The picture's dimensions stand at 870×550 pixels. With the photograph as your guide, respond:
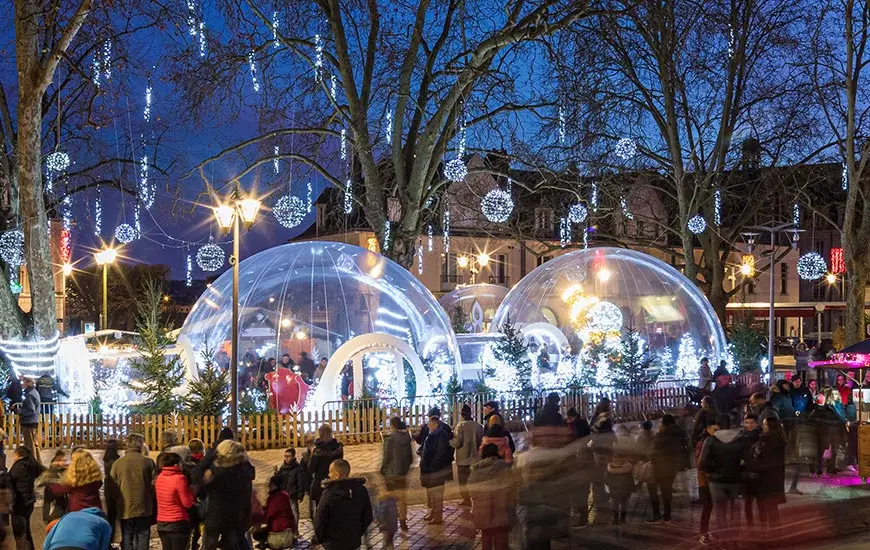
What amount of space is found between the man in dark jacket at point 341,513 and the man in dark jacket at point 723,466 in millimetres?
4479

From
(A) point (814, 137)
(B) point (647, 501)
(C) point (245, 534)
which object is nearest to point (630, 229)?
(A) point (814, 137)

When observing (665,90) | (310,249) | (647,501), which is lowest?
(647,501)

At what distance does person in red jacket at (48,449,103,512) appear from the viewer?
8.10 metres

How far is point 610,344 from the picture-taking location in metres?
24.9

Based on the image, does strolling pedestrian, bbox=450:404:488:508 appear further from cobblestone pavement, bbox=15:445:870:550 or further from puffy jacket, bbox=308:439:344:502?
puffy jacket, bbox=308:439:344:502

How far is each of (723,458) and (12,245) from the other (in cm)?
1697

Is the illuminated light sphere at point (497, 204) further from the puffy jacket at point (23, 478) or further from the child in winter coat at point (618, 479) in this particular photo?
the puffy jacket at point (23, 478)

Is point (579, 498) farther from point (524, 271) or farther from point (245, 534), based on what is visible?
point (524, 271)

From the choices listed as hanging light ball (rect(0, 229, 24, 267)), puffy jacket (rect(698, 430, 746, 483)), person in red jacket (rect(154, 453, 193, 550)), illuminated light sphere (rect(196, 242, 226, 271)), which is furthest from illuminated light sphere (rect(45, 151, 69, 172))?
puffy jacket (rect(698, 430, 746, 483))

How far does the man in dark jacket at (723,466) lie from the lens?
34.6 ft

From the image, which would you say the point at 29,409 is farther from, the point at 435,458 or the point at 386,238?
the point at 386,238

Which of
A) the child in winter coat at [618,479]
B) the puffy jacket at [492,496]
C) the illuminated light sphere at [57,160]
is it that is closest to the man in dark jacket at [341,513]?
the puffy jacket at [492,496]

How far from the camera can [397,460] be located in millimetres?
10953

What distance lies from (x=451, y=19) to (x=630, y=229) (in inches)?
1237
